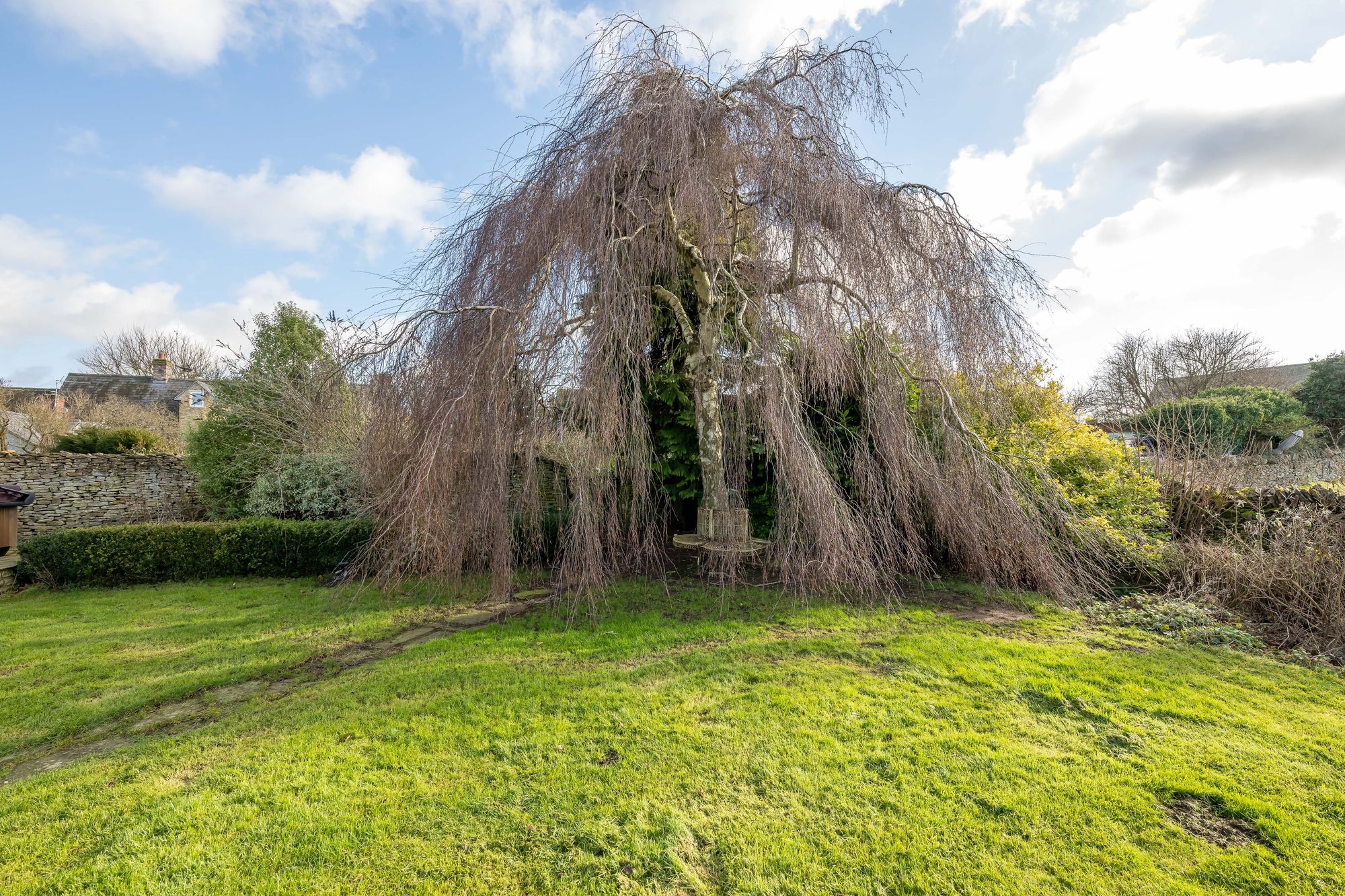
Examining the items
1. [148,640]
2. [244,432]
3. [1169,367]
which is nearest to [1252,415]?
[1169,367]

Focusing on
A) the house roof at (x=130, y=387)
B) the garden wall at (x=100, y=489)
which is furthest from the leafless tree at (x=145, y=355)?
the garden wall at (x=100, y=489)

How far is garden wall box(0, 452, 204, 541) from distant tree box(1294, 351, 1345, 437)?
30444 mm

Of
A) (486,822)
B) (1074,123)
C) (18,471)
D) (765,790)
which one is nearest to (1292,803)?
(765,790)

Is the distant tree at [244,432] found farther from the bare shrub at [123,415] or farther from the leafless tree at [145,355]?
the leafless tree at [145,355]

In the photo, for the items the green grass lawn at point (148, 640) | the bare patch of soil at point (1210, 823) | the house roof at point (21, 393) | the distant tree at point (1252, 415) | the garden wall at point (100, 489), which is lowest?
the bare patch of soil at point (1210, 823)

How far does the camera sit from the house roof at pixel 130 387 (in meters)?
23.2

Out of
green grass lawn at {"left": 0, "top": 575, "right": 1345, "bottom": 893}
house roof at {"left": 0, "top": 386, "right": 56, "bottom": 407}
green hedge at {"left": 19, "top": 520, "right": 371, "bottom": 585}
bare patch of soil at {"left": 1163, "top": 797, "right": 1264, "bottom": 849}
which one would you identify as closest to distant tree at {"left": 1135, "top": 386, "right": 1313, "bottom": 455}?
green grass lawn at {"left": 0, "top": 575, "right": 1345, "bottom": 893}

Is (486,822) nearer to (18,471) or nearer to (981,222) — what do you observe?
(981,222)

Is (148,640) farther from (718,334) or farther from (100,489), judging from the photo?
(100,489)

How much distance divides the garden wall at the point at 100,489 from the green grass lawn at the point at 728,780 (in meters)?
8.03

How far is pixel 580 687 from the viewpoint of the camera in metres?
3.70

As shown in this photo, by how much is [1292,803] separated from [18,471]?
16.8 meters

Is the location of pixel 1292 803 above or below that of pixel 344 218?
below

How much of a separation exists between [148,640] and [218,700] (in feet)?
7.51
